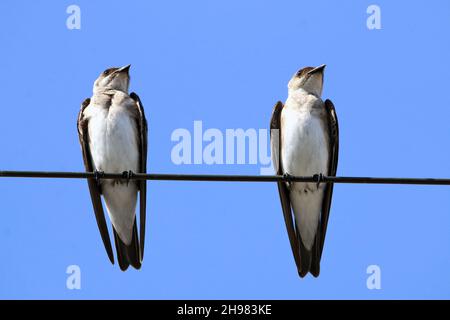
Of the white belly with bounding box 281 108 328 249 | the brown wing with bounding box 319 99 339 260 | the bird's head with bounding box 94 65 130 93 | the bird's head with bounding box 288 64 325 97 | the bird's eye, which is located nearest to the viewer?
the white belly with bounding box 281 108 328 249

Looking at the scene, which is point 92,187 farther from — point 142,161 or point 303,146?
point 303,146

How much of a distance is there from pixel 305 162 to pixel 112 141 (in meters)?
1.83

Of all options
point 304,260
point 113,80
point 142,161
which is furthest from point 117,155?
point 304,260

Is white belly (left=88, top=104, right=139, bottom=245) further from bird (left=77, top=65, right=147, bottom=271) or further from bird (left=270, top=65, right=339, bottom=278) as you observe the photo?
bird (left=270, top=65, right=339, bottom=278)

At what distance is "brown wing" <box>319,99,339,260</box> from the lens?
9.28 m

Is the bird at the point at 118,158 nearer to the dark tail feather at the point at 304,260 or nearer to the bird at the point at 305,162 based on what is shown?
the bird at the point at 305,162

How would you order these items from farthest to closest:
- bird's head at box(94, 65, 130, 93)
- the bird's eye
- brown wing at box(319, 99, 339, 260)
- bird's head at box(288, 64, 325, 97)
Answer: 1. the bird's eye
2. bird's head at box(94, 65, 130, 93)
3. bird's head at box(288, 64, 325, 97)
4. brown wing at box(319, 99, 339, 260)

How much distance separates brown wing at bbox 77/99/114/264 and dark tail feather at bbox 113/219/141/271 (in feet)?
0.69

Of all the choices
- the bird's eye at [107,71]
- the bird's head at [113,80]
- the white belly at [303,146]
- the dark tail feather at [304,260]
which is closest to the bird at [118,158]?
the bird's head at [113,80]

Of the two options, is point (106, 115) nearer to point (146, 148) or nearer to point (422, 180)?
point (146, 148)

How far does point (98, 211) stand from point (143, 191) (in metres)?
0.49

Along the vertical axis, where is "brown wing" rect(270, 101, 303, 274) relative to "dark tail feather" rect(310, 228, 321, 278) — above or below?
above

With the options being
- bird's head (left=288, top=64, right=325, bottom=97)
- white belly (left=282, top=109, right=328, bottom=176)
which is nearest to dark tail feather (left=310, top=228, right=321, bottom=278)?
white belly (left=282, top=109, right=328, bottom=176)

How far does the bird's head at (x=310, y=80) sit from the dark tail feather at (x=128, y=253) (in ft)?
7.39
